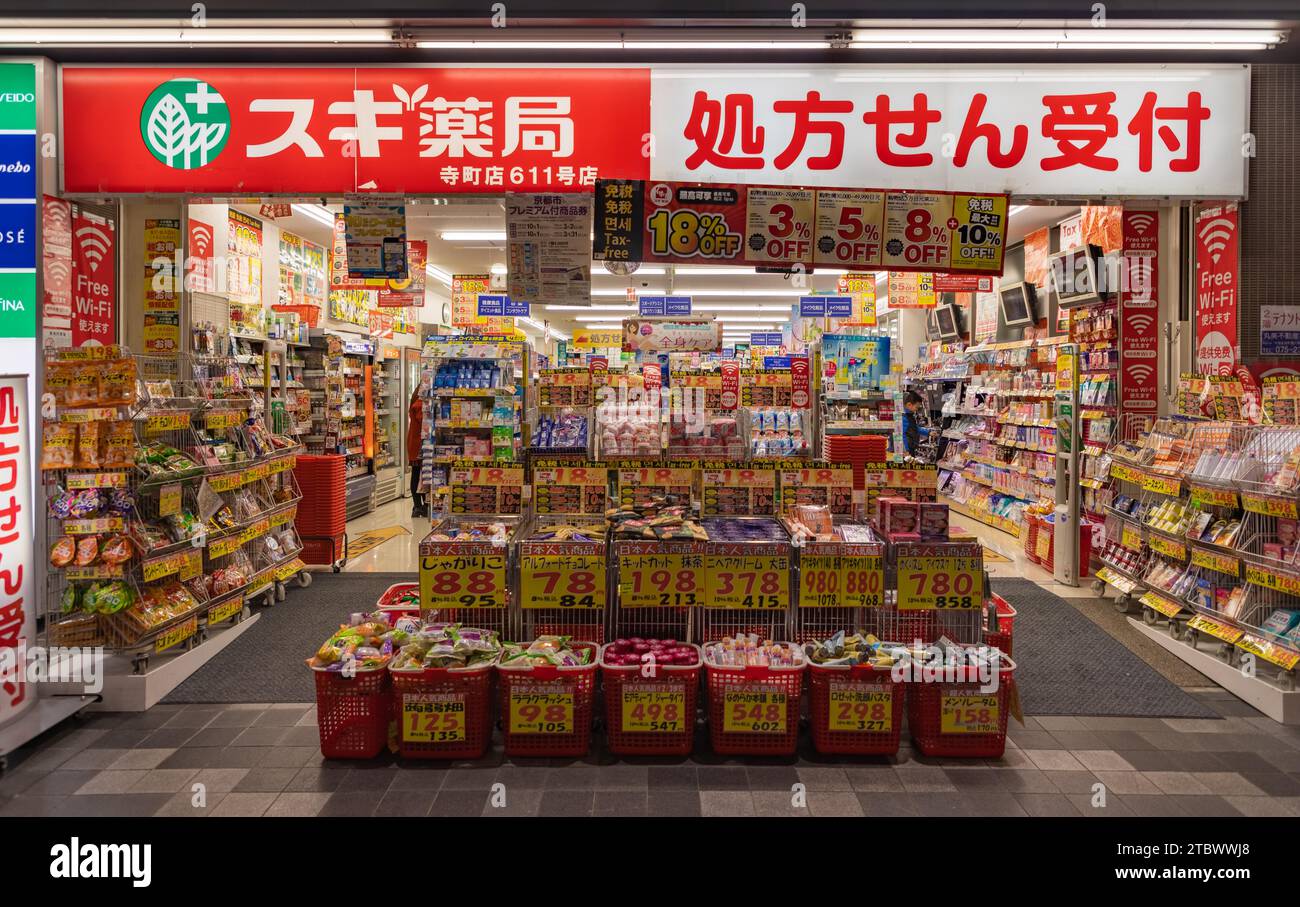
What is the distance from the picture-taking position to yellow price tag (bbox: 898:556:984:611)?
3898 mm

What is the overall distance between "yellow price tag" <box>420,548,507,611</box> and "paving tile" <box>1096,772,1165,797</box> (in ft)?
10.0

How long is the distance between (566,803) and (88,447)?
3471mm

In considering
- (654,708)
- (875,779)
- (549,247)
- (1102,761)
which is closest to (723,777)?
(654,708)

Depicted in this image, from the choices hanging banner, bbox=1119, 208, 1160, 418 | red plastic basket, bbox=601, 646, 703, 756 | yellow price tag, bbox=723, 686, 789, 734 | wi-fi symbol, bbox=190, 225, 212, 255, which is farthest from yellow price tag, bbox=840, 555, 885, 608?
wi-fi symbol, bbox=190, 225, 212, 255

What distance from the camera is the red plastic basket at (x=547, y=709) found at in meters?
3.54

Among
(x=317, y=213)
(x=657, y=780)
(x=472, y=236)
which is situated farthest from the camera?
(x=472, y=236)

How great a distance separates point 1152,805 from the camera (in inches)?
130

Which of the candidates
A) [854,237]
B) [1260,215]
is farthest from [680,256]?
[1260,215]

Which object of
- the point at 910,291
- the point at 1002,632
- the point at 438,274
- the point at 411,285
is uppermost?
the point at 438,274

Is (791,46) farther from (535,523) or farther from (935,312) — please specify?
(935,312)


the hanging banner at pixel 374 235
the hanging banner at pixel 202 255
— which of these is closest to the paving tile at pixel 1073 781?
the hanging banner at pixel 374 235

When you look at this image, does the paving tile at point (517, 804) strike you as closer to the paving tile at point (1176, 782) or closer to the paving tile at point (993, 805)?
the paving tile at point (993, 805)

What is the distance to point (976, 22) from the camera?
446 centimetres

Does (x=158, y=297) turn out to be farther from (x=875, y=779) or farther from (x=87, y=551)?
(x=875, y=779)
